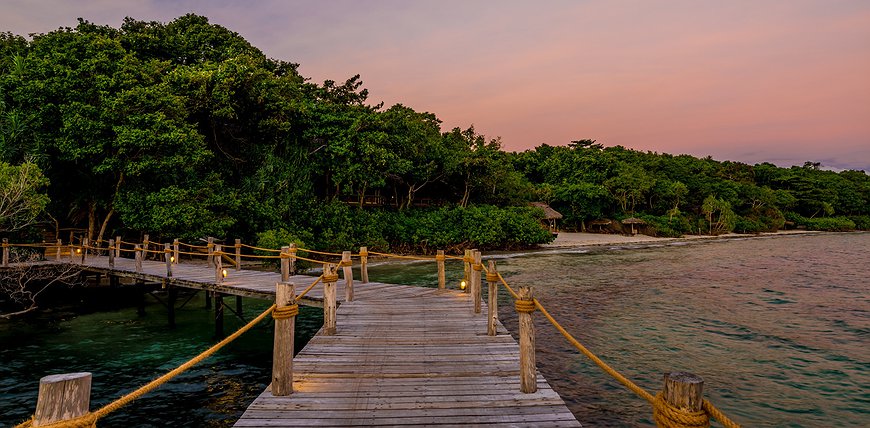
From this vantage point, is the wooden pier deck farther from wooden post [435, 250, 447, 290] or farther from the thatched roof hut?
the thatched roof hut

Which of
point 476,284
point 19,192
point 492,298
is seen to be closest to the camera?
point 492,298

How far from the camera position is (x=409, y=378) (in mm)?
6320

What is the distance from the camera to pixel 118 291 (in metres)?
21.1

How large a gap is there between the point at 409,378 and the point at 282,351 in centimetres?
175

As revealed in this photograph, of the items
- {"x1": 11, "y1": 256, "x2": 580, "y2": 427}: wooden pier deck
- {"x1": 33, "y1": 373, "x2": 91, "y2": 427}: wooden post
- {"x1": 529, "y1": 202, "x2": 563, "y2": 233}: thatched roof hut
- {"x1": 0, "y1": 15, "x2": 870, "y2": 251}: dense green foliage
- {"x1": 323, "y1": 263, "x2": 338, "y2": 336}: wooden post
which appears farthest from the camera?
{"x1": 529, "y1": 202, "x2": 563, "y2": 233}: thatched roof hut

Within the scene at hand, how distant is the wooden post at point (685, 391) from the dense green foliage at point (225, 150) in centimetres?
2331

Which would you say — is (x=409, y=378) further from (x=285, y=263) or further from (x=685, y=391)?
(x=285, y=263)

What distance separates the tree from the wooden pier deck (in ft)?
49.1

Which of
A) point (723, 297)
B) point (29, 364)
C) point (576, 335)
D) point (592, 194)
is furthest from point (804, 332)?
point (592, 194)

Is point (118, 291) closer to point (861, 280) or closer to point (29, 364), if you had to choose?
point (29, 364)

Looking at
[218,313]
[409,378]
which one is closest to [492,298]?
[409,378]

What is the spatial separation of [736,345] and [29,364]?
65.8 feet

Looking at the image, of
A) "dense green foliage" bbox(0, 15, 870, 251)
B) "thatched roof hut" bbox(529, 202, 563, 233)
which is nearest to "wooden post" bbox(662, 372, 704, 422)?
"dense green foliage" bbox(0, 15, 870, 251)

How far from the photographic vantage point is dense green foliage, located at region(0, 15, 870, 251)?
832 inches
